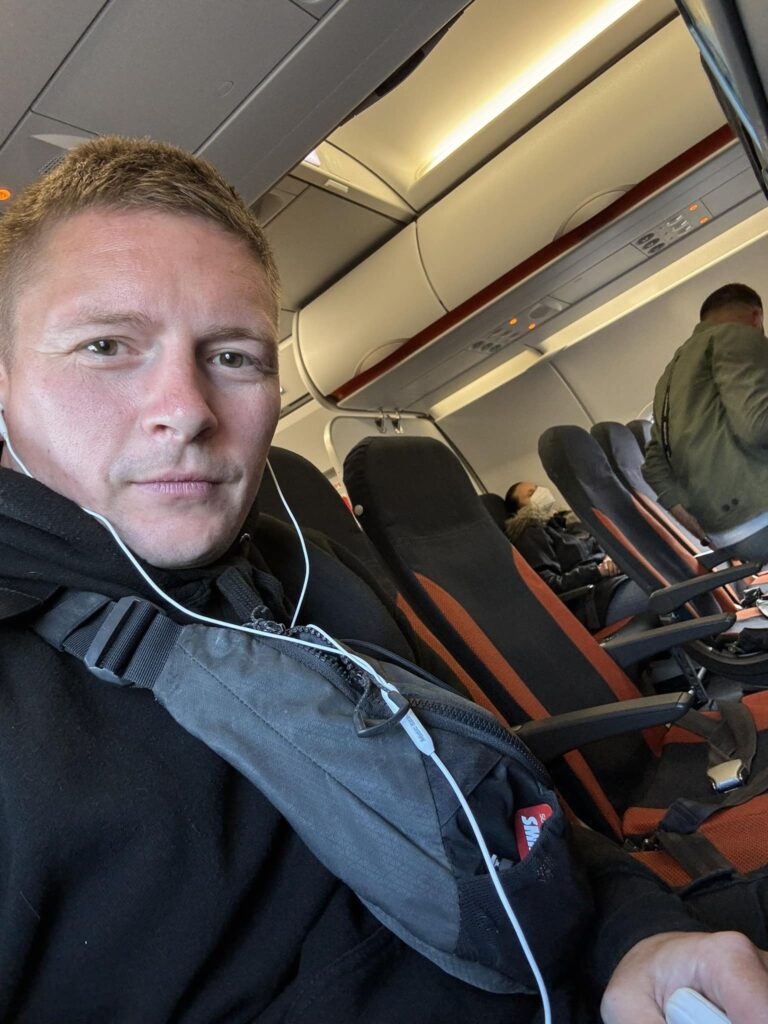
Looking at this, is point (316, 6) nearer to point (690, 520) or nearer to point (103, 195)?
point (103, 195)

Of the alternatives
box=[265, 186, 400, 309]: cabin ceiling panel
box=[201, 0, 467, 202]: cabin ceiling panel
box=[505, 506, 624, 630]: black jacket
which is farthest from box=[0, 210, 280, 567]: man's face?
box=[505, 506, 624, 630]: black jacket

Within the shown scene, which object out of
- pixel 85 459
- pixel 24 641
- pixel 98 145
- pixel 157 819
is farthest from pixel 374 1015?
pixel 98 145

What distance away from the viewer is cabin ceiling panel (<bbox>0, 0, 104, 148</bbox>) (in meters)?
1.71

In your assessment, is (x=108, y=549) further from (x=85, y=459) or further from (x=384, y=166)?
(x=384, y=166)

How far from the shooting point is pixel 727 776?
1.39 meters

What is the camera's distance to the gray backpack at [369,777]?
678mm

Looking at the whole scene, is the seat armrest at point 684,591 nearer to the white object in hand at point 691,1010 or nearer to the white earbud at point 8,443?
the white object in hand at point 691,1010

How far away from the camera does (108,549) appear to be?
0.76 metres

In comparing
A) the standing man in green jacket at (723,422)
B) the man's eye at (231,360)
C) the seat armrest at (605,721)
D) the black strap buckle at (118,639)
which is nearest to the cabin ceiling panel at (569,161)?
the standing man in green jacket at (723,422)

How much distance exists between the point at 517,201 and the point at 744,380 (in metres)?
1.42

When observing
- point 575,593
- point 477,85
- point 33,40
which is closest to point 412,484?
point 33,40

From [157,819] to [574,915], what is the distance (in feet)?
1.48

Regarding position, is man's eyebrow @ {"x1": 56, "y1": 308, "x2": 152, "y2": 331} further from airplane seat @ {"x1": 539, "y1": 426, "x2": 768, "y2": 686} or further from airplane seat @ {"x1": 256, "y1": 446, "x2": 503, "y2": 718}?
airplane seat @ {"x1": 539, "y1": 426, "x2": 768, "y2": 686}

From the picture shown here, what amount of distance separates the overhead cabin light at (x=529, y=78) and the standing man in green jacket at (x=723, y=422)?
1.40m
